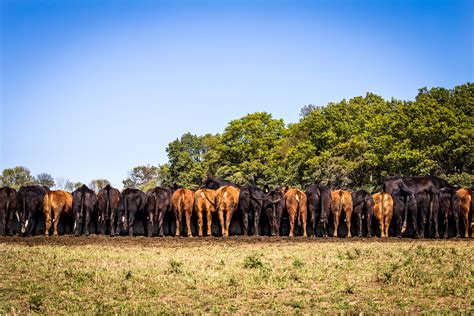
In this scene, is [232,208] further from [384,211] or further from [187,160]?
[187,160]

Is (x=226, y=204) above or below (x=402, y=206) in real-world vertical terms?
above

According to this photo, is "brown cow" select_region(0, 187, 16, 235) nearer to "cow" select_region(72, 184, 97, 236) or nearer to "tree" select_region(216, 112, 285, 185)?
"cow" select_region(72, 184, 97, 236)

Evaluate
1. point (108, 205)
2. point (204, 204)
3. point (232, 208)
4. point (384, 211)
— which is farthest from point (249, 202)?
point (108, 205)

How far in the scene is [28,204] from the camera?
28312 millimetres

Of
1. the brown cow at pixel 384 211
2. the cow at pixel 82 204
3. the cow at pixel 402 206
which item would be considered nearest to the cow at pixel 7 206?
the cow at pixel 82 204

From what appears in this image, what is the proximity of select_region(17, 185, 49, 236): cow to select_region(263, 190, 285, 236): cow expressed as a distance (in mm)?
10948

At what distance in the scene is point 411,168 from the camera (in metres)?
50.6

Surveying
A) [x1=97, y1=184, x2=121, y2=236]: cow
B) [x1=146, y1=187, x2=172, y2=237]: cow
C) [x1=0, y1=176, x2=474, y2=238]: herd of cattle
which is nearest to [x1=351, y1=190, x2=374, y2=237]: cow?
[x1=0, y1=176, x2=474, y2=238]: herd of cattle

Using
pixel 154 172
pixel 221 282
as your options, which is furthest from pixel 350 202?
pixel 154 172

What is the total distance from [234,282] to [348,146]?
4730 centimetres

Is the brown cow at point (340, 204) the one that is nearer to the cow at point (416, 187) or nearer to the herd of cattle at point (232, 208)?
the herd of cattle at point (232, 208)

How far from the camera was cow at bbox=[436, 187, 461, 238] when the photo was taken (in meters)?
30.1

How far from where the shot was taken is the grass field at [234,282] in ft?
36.9

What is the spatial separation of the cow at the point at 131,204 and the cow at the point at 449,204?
1501cm
